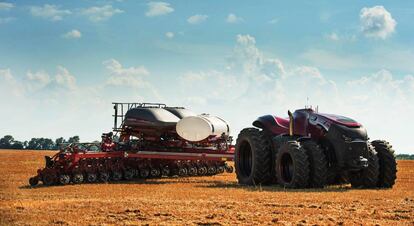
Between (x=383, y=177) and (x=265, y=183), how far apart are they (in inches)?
144

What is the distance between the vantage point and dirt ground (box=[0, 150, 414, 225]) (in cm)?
1095

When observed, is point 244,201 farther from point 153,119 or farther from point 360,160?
point 153,119

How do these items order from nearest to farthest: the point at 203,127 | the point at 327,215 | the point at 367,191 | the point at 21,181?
the point at 327,215, the point at 367,191, the point at 21,181, the point at 203,127

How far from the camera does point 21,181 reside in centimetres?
2183

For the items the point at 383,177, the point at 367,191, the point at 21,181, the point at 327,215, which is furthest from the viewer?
the point at 21,181

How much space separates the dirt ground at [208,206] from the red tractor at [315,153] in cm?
55

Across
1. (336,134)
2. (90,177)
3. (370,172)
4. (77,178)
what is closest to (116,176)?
(90,177)

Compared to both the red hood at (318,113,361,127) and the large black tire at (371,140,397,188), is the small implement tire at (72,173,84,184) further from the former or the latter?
the large black tire at (371,140,397,188)

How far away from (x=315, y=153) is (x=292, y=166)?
4.20ft

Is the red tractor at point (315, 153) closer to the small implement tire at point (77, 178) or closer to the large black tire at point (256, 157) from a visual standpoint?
the large black tire at point (256, 157)

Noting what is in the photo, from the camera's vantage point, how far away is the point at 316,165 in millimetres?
16984

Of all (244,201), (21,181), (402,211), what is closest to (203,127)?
(21,181)

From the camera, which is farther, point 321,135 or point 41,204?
point 321,135

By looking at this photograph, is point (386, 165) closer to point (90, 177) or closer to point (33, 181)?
point (90, 177)
